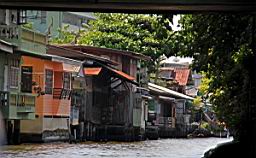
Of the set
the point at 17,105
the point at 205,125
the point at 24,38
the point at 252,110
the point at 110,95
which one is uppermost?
the point at 24,38

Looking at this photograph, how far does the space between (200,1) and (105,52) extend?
23.6 m

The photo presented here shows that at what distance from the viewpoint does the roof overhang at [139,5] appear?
41.2 feet

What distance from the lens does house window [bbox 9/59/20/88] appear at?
89.6ft

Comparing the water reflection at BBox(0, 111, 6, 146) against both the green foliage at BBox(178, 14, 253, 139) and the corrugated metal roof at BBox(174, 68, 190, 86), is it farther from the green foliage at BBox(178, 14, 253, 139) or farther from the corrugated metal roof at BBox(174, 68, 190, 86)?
the corrugated metal roof at BBox(174, 68, 190, 86)

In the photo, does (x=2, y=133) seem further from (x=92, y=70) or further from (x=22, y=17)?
(x=92, y=70)

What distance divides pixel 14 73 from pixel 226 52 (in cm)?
1289

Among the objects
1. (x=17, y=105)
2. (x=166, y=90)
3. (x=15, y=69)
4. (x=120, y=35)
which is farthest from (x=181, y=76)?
(x=17, y=105)

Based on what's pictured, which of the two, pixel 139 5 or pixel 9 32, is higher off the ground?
pixel 9 32

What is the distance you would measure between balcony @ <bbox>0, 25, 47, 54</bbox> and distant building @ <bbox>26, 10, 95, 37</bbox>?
7.19 metres

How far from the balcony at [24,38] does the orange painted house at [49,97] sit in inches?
32.6

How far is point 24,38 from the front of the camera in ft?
88.4

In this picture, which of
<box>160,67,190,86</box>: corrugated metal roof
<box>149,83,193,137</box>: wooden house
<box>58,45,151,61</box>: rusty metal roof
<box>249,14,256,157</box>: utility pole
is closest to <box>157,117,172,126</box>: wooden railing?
<box>149,83,193,137</box>: wooden house

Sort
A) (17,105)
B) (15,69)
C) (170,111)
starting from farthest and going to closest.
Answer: (170,111), (15,69), (17,105)

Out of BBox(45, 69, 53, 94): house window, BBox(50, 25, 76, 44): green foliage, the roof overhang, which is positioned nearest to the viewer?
the roof overhang
